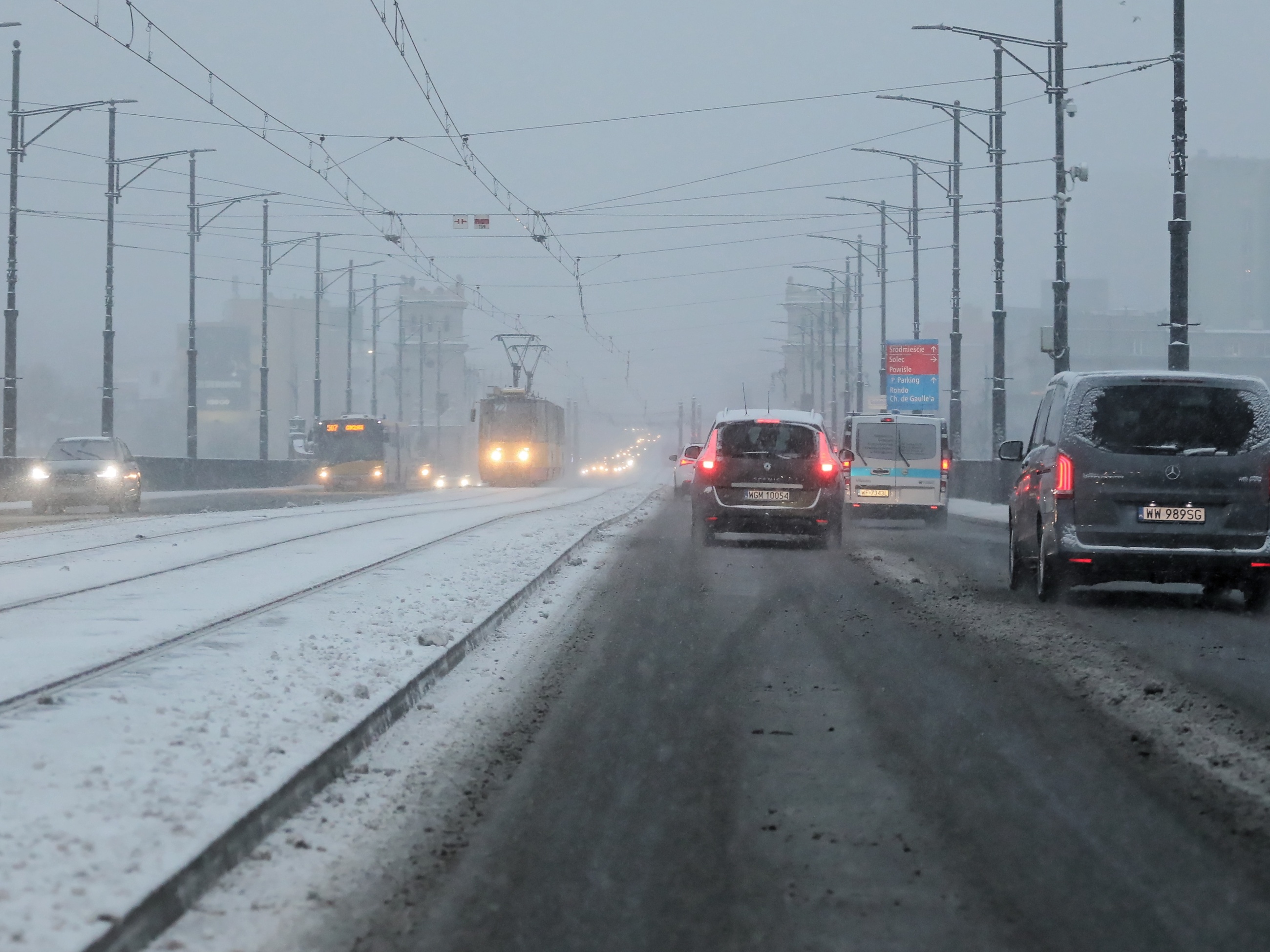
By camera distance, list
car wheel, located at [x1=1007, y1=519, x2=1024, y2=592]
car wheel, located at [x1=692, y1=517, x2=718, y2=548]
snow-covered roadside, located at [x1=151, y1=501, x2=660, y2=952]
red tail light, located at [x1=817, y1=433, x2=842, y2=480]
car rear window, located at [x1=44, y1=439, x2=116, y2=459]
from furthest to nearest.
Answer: car rear window, located at [x1=44, y1=439, x2=116, y2=459] < car wheel, located at [x1=692, y1=517, x2=718, y2=548] < red tail light, located at [x1=817, y1=433, x2=842, y2=480] < car wheel, located at [x1=1007, y1=519, x2=1024, y2=592] < snow-covered roadside, located at [x1=151, y1=501, x2=660, y2=952]

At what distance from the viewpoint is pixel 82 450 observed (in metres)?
32.1

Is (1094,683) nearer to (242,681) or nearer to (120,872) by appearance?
(242,681)

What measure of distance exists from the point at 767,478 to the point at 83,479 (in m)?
16.9

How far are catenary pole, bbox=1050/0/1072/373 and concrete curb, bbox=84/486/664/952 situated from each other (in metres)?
23.3

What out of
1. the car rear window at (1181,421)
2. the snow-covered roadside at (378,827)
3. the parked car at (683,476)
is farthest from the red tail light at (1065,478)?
the parked car at (683,476)

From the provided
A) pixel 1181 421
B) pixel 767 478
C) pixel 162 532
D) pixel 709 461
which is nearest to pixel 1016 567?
pixel 1181 421

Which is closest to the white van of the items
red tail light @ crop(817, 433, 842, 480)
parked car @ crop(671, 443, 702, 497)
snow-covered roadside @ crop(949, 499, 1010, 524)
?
snow-covered roadside @ crop(949, 499, 1010, 524)

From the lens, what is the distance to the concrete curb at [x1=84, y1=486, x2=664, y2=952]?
13.3 feet

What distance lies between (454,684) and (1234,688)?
4.13 m

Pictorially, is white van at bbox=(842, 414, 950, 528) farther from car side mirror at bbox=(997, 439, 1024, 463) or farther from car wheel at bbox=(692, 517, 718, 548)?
car side mirror at bbox=(997, 439, 1024, 463)

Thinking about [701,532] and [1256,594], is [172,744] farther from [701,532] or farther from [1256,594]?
[701,532]

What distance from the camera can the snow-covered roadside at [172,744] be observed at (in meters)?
4.30

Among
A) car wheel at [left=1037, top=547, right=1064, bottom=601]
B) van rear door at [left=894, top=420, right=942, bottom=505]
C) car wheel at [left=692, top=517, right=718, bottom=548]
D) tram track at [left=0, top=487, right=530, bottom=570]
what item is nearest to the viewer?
car wheel at [left=1037, top=547, right=1064, bottom=601]

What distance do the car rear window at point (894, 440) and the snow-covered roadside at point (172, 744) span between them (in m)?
18.5
